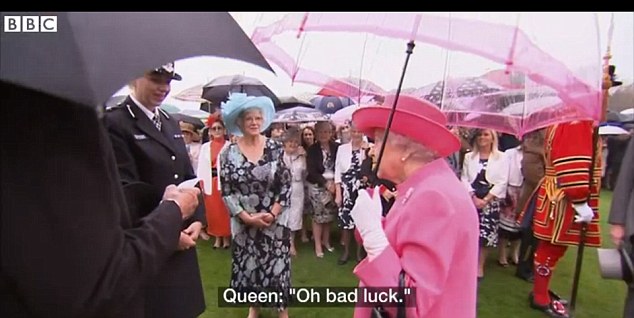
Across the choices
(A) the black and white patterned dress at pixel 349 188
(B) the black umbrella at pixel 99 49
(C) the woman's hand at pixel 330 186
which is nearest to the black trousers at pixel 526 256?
(A) the black and white patterned dress at pixel 349 188

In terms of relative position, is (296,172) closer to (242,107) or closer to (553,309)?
(242,107)

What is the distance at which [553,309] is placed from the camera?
2254 millimetres

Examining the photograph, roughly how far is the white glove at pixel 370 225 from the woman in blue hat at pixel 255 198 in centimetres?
97

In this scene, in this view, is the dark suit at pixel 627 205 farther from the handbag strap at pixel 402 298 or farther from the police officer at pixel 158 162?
the police officer at pixel 158 162

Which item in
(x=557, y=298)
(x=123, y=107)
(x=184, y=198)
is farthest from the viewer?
(x=557, y=298)

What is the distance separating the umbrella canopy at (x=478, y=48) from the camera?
1.01m

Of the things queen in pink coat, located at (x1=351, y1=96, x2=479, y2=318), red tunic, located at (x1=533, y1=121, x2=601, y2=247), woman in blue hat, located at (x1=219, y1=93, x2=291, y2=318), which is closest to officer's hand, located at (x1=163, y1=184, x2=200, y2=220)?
queen in pink coat, located at (x1=351, y1=96, x2=479, y2=318)

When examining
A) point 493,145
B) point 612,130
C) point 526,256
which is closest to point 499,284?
point 526,256

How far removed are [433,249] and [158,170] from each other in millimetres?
651

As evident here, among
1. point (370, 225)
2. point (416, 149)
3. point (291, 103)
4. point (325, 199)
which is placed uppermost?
point (291, 103)

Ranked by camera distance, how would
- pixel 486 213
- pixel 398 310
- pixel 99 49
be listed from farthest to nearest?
pixel 486 213 < pixel 398 310 < pixel 99 49

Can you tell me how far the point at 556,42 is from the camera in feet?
Result: 3.40
